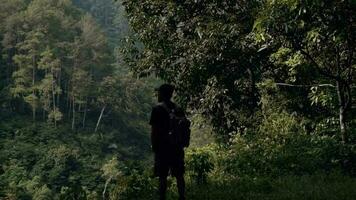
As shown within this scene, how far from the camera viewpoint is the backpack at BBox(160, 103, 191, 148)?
7.81 metres

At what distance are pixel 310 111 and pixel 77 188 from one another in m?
9.35

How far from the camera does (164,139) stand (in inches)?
310

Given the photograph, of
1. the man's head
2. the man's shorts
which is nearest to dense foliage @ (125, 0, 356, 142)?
the man's head

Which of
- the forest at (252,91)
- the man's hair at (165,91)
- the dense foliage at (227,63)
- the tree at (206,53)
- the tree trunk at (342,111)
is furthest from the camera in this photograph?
the tree at (206,53)

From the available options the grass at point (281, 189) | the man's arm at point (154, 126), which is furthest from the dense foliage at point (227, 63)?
the man's arm at point (154, 126)

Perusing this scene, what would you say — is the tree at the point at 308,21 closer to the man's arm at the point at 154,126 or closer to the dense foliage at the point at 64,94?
the man's arm at the point at 154,126

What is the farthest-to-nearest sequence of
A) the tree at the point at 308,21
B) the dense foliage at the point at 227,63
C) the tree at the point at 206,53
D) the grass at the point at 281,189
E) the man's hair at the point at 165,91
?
the tree at the point at 206,53 → the dense foliage at the point at 227,63 → the tree at the point at 308,21 → the grass at the point at 281,189 → the man's hair at the point at 165,91

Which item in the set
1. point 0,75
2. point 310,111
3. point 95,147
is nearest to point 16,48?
point 0,75

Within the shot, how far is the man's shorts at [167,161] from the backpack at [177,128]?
201 mm

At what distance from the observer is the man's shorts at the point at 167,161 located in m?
8.02

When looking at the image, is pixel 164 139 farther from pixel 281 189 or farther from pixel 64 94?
pixel 64 94

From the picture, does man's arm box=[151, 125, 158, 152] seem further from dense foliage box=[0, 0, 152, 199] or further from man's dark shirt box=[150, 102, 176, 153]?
dense foliage box=[0, 0, 152, 199]

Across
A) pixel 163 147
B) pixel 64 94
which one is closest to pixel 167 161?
pixel 163 147

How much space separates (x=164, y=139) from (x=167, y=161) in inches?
16.1
